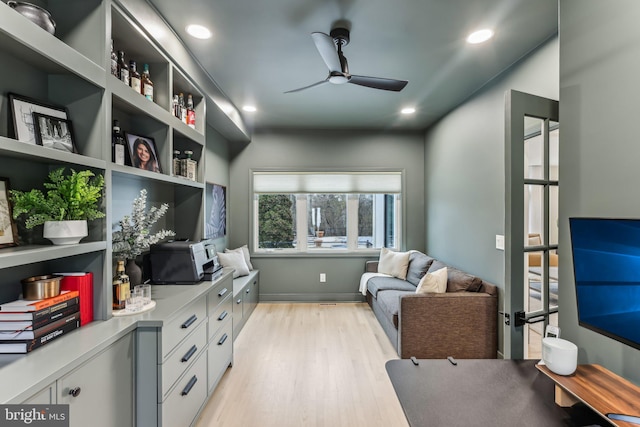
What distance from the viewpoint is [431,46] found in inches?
96.6

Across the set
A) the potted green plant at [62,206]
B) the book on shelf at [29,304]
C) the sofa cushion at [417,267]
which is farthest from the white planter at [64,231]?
the sofa cushion at [417,267]

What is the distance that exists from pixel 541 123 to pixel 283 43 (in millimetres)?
1849

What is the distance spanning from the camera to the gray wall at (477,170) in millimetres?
2496

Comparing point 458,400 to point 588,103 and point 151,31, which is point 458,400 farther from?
point 151,31

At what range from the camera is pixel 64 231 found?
1.36 meters

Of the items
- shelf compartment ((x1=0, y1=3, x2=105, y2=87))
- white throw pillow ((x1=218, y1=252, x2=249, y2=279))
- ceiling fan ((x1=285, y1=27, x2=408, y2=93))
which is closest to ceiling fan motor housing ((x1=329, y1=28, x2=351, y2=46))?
ceiling fan ((x1=285, y1=27, x2=408, y2=93))

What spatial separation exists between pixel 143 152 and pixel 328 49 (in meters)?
1.44

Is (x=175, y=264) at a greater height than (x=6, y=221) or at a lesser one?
lesser

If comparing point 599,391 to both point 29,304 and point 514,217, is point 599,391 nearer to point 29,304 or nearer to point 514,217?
point 514,217

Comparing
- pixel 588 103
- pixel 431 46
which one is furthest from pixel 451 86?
pixel 588 103

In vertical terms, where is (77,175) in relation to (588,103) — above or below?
below

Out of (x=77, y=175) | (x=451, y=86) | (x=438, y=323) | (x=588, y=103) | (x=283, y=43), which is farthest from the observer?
(x=451, y=86)

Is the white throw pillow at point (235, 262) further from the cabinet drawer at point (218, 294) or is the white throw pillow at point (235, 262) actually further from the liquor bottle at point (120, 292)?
the liquor bottle at point (120, 292)

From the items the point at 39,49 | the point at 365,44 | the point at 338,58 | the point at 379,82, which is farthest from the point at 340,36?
the point at 39,49
